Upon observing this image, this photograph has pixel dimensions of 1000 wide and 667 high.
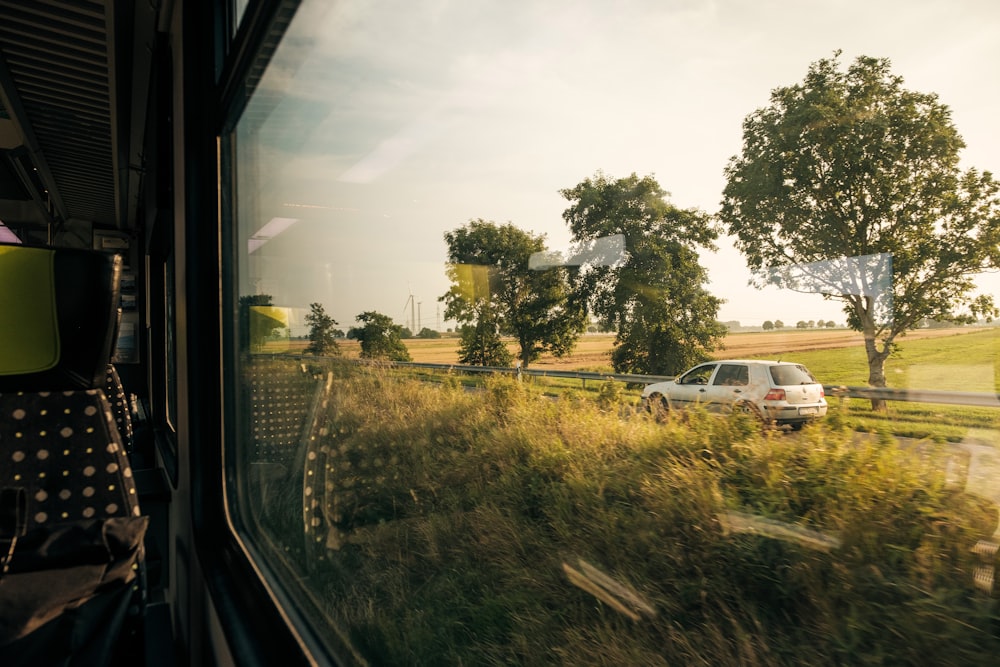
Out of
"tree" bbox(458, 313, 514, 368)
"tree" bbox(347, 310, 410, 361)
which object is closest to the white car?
"tree" bbox(458, 313, 514, 368)

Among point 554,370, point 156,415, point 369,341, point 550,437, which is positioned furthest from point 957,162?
point 156,415

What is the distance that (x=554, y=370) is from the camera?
0.80 m

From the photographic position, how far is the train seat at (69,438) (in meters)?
1.47

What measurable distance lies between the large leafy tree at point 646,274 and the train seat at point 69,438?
4.91 feet

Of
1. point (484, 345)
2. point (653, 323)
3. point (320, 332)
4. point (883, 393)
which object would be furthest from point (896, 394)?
point (320, 332)

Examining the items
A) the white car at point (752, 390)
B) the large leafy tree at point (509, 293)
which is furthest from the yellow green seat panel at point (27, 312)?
the white car at point (752, 390)

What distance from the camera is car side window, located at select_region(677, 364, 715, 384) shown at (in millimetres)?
574

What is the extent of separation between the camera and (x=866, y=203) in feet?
1.51

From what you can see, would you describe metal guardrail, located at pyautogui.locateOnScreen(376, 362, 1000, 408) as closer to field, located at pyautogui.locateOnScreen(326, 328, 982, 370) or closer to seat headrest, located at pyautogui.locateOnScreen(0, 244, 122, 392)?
field, located at pyautogui.locateOnScreen(326, 328, 982, 370)

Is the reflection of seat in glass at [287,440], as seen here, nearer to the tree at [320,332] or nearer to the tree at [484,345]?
the tree at [320,332]

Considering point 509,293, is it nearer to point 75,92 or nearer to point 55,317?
point 55,317

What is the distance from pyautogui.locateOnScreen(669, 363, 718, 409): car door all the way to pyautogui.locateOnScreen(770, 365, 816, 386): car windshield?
0.06m

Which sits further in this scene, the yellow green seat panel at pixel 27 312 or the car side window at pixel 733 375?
the yellow green seat panel at pixel 27 312

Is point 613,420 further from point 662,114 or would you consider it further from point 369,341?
point 369,341
